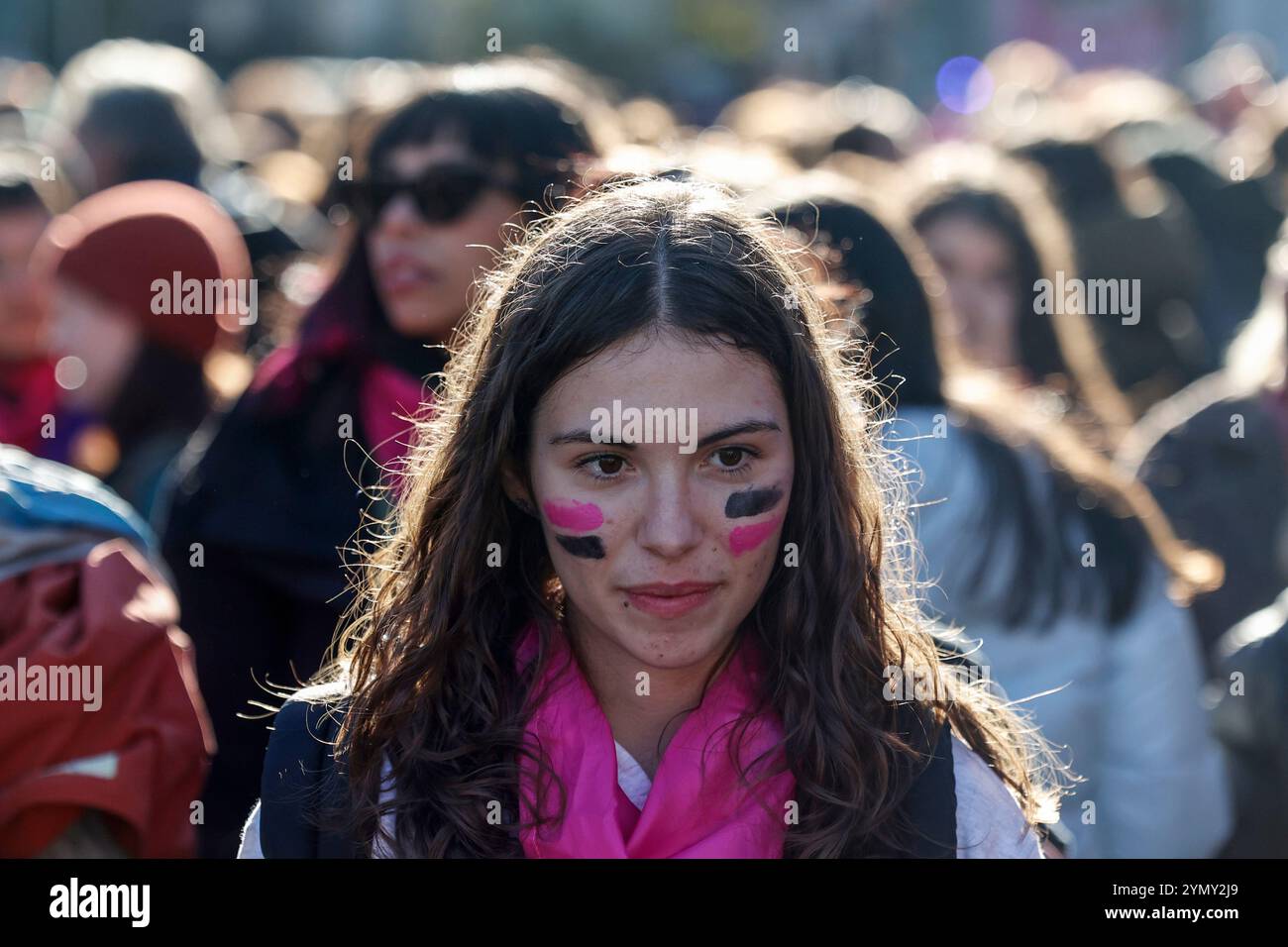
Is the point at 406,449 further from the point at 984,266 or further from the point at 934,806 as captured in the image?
the point at 984,266

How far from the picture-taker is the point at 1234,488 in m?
3.50

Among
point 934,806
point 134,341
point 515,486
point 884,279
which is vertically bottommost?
point 934,806

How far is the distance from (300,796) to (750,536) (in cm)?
66

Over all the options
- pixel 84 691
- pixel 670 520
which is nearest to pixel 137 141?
pixel 84 691

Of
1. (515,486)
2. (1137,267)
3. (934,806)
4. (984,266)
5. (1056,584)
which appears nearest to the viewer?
(934,806)

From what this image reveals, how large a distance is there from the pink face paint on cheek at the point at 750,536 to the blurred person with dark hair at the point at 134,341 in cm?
190

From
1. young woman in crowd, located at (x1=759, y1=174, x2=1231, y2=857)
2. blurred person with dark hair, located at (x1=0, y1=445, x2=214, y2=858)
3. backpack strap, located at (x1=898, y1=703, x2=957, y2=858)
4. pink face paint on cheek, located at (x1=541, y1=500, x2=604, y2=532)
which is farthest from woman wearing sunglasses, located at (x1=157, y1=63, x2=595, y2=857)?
backpack strap, located at (x1=898, y1=703, x2=957, y2=858)

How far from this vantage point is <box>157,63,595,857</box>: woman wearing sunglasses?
2.91 meters

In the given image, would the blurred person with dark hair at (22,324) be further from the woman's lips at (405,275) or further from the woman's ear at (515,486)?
the woman's ear at (515,486)

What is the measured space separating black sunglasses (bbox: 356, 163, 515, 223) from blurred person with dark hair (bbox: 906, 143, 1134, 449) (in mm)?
1389
